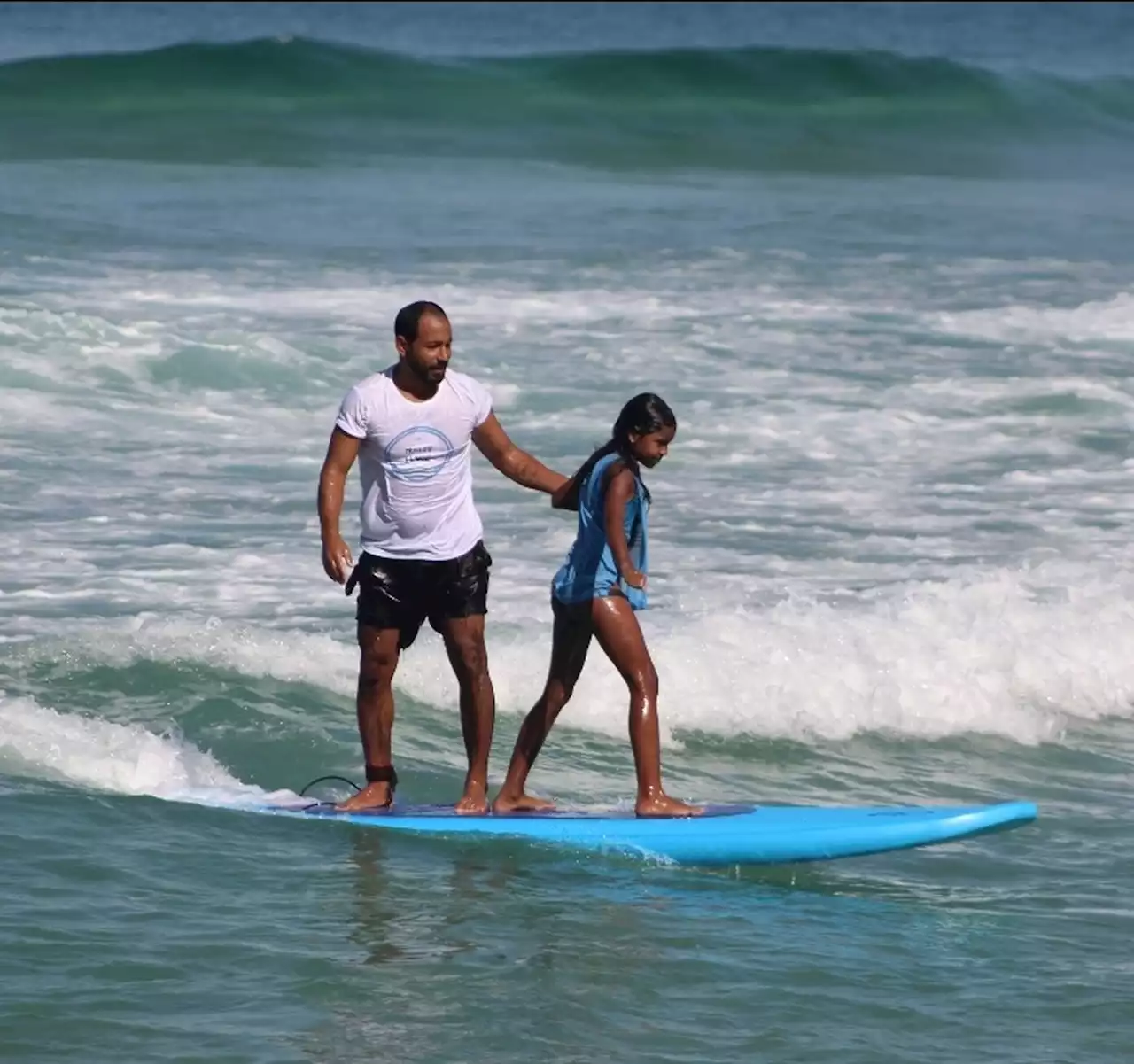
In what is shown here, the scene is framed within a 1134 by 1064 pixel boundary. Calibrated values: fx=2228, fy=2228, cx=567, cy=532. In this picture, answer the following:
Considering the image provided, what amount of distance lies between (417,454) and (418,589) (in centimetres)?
45

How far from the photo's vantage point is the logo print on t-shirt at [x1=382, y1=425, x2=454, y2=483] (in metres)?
6.64

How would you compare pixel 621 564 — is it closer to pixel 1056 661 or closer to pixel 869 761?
pixel 869 761

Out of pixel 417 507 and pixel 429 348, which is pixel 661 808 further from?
pixel 429 348

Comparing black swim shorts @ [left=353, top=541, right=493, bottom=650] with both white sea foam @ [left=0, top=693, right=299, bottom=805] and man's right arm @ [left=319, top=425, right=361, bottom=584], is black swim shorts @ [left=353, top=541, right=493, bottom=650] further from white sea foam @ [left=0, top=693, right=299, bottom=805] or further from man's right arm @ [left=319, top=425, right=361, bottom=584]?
white sea foam @ [left=0, top=693, right=299, bottom=805]

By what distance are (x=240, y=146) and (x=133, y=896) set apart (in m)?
23.3

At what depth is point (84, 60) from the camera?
34094mm

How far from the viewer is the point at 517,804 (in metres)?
7.18

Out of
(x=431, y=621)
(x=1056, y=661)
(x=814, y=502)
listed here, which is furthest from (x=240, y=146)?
(x=431, y=621)

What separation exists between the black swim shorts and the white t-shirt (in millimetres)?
40

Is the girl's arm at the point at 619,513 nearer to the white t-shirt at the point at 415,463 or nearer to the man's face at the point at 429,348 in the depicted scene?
the white t-shirt at the point at 415,463

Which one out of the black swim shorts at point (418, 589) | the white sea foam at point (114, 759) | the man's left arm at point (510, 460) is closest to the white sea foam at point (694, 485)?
the white sea foam at point (114, 759)

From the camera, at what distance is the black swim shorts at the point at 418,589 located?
6.81 m

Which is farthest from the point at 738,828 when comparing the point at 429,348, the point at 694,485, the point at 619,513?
the point at 694,485

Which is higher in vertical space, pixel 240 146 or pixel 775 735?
pixel 240 146
